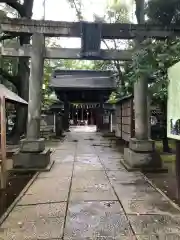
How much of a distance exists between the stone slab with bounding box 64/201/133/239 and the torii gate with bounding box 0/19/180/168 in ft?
A: 14.2

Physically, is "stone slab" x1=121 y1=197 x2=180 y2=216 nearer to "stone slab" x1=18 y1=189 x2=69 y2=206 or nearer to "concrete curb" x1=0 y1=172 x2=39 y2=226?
"stone slab" x1=18 y1=189 x2=69 y2=206

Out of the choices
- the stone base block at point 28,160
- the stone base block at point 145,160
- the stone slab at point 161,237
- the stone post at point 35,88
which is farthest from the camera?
the stone post at point 35,88

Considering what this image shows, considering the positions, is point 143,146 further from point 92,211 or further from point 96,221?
point 96,221

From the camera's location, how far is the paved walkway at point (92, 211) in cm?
450

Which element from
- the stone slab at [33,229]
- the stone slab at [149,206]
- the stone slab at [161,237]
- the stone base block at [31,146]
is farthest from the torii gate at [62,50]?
the stone slab at [161,237]

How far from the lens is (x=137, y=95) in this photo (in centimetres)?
1020

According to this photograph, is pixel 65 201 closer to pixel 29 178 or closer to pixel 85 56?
pixel 29 178

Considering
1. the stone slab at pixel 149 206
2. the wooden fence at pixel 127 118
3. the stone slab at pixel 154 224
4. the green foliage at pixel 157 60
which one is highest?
the green foliage at pixel 157 60

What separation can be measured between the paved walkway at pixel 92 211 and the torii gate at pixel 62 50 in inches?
56.6

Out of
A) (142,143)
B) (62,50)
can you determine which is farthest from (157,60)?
(62,50)

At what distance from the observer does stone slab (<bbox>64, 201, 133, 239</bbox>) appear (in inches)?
175

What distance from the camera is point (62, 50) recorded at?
10.3 metres

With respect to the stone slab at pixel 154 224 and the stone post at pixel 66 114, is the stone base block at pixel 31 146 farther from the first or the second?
the stone post at pixel 66 114

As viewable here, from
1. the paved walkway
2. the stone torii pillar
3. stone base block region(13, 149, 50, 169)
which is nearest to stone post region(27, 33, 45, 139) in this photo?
the stone torii pillar
